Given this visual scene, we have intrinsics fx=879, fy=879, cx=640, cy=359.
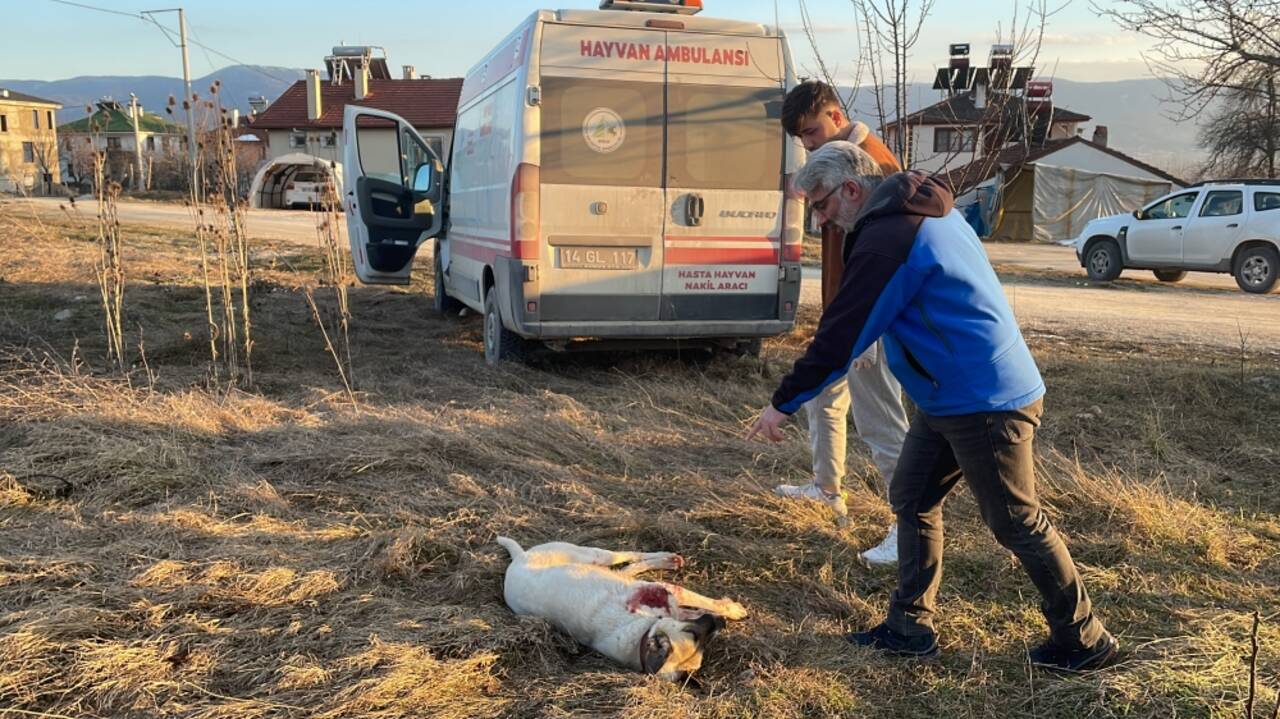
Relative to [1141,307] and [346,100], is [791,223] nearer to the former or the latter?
[1141,307]

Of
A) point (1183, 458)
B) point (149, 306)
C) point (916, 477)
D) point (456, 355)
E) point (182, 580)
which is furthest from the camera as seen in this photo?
point (149, 306)

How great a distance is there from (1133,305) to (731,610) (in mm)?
11391

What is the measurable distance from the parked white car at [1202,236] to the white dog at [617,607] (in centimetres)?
1486

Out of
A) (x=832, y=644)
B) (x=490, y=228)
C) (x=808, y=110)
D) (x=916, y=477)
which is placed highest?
(x=808, y=110)

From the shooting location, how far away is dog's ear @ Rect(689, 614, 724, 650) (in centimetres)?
275

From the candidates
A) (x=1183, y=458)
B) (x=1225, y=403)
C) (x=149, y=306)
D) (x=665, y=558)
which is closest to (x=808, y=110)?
(x=665, y=558)

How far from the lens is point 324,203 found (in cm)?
602

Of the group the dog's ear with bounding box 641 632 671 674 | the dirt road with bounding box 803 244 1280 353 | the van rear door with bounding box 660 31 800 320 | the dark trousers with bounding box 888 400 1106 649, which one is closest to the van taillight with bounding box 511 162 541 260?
the van rear door with bounding box 660 31 800 320

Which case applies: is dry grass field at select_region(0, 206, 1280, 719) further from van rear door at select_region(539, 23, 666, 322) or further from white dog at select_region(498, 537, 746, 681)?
van rear door at select_region(539, 23, 666, 322)

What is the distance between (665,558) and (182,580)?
1.77 metres

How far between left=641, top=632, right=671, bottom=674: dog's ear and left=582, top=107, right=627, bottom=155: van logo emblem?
4373mm

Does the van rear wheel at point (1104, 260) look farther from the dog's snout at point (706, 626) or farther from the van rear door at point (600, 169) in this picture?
the dog's snout at point (706, 626)

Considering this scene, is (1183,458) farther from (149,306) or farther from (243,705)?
(149,306)

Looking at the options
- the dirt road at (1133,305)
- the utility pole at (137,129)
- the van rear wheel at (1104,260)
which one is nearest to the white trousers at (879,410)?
Answer: the utility pole at (137,129)
